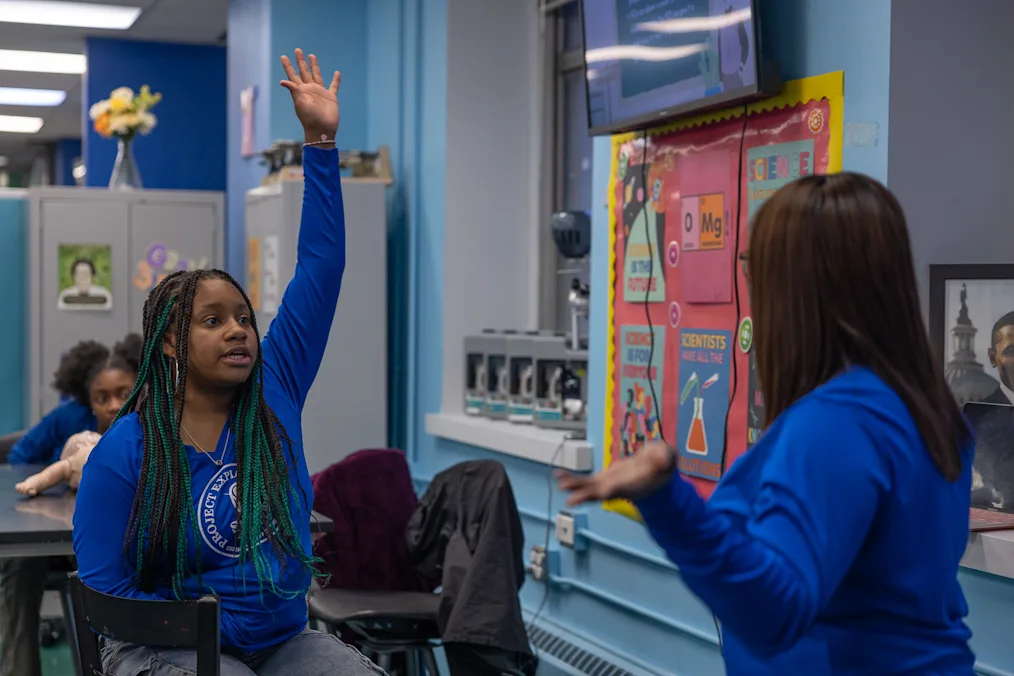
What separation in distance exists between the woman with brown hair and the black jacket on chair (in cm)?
184

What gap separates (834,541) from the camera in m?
1.09

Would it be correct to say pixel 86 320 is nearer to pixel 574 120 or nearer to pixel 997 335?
pixel 574 120

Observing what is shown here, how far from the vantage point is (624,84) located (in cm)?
343

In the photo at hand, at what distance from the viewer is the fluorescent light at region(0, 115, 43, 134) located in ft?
41.1

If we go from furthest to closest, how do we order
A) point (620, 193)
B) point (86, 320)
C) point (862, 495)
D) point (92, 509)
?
point (86, 320) → point (620, 193) → point (92, 509) → point (862, 495)

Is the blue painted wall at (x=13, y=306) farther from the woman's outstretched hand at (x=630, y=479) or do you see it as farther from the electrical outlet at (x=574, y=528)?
the woman's outstretched hand at (x=630, y=479)

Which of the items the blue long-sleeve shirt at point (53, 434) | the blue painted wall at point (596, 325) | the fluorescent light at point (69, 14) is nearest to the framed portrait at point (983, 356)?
the blue painted wall at point (596, 325)

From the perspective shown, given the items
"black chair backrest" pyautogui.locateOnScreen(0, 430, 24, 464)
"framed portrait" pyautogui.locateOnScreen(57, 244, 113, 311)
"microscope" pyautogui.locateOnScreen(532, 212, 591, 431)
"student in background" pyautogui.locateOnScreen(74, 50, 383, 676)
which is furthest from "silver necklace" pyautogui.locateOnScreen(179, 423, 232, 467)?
"framed portrait" pyautogui.locateOnScreen(57, 244, 113, 311)

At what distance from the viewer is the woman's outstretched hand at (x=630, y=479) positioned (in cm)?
102

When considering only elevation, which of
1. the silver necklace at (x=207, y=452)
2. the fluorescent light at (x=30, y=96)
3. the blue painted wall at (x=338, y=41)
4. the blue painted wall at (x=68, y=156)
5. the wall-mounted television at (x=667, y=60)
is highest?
the fluorescent light at (x=30, y=96)

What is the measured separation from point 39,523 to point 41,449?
3.87 ft

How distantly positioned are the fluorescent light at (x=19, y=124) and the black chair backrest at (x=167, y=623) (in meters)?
11.5

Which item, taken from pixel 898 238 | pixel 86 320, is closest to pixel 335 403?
pixel 86 320

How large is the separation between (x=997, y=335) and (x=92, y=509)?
1.75 m
